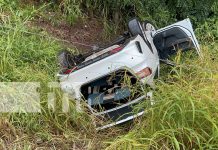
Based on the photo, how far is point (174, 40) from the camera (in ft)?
17.4

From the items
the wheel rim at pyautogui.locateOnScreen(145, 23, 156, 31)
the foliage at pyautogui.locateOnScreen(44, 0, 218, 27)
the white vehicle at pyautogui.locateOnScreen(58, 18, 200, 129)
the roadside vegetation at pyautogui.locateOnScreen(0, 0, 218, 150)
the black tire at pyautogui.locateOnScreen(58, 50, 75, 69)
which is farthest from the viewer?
the foliage at pyautogui.locateOnScreen(44, 0, 218, 27)

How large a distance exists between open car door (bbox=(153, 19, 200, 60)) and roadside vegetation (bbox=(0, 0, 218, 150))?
24 centimetres

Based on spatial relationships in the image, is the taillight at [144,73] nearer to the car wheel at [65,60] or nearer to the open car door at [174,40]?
the open car door at [174,40]

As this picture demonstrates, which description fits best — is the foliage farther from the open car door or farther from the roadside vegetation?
the open car door

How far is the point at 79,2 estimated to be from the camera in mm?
6805

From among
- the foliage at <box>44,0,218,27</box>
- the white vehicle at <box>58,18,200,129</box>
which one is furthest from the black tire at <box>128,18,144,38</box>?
the foliage at <box>44,0,218,27</box>

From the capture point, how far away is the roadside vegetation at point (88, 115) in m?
3.78

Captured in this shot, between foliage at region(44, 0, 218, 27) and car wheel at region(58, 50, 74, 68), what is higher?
foliage at region(44, 0, 218, 27)

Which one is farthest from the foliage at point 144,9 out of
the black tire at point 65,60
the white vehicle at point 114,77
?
the white vehicle at point 114,77

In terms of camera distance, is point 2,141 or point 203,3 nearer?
point 2,141

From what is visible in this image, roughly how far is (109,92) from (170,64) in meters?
0.78

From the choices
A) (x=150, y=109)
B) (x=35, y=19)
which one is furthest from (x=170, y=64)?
(x=35, y=19)

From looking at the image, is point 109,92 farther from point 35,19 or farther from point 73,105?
point 35,19

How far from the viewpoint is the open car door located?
520 centimetres
